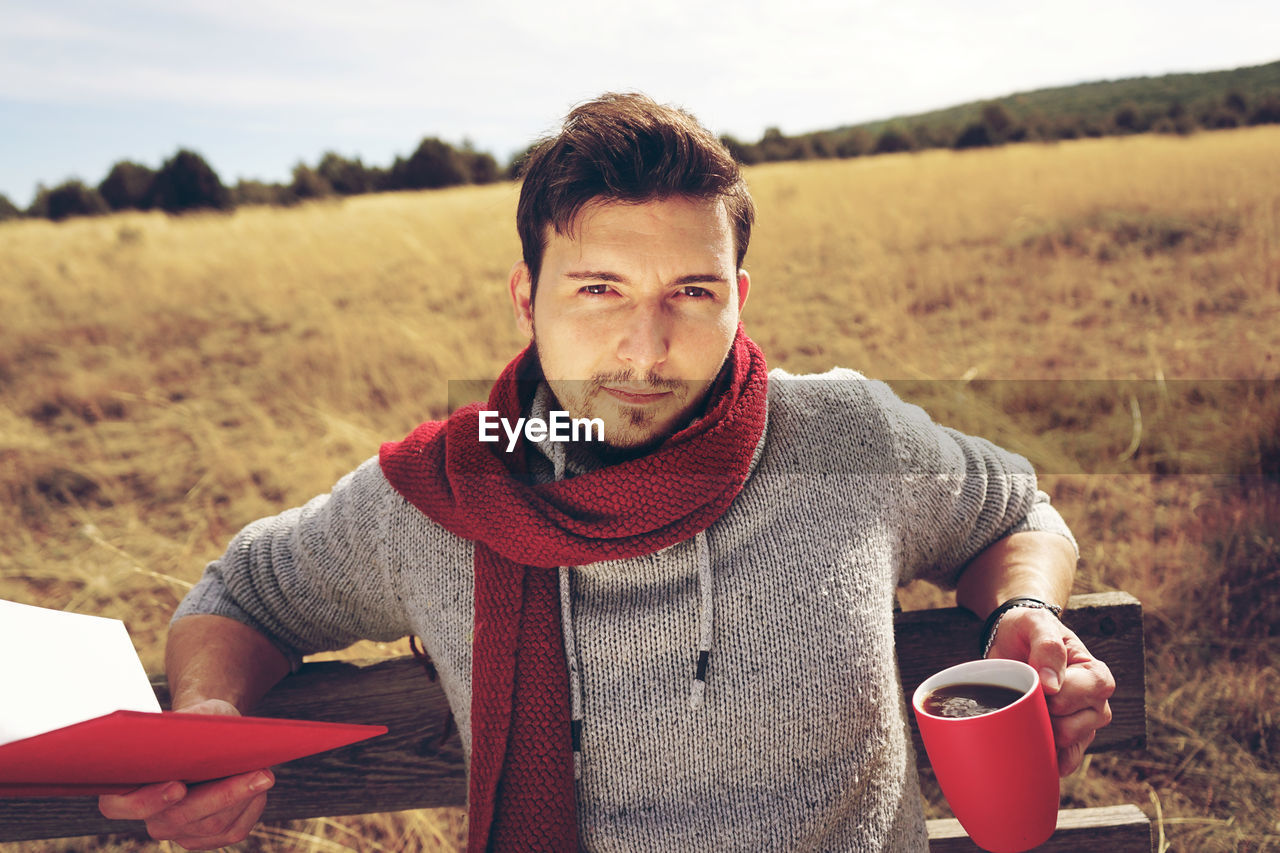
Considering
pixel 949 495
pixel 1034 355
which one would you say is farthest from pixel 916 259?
pixel 949 495

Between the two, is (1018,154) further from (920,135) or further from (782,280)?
(920,135)

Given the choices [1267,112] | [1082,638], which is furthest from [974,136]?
[1082,638]

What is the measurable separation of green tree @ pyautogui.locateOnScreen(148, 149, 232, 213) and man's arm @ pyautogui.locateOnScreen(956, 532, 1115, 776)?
22.1 metres

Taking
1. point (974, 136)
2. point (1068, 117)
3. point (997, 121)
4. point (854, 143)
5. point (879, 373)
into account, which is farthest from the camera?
point (854, 143)

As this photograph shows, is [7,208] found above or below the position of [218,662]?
above

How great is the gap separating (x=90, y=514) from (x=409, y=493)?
131 inches

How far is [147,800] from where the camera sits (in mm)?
1044

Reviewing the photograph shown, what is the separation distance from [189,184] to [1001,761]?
23.4 meters

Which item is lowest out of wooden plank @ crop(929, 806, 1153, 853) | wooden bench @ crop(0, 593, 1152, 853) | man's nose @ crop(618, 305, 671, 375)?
wooden plank @ crop(929, 806, 1153, 853)

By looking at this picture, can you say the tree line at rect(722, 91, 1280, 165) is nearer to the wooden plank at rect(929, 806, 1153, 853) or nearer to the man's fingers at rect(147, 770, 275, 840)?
the wooden plank at rect(929, 806, 1153, 853)

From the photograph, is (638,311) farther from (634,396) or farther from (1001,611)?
(1001,611)

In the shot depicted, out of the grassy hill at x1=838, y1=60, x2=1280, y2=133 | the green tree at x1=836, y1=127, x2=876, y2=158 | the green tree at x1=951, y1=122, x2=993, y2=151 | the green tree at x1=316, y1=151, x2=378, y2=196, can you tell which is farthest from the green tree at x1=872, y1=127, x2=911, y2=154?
the green tree at x1=316, y1=151, x2=378, y2=196

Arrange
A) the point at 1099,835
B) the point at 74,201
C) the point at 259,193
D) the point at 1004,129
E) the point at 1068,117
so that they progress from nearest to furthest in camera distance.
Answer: the point at 1099,835, the point at 1068,117, the point at 1004,129, the point at 259,193, the point at 74,201

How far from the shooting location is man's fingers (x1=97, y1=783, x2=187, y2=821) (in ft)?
3.42
